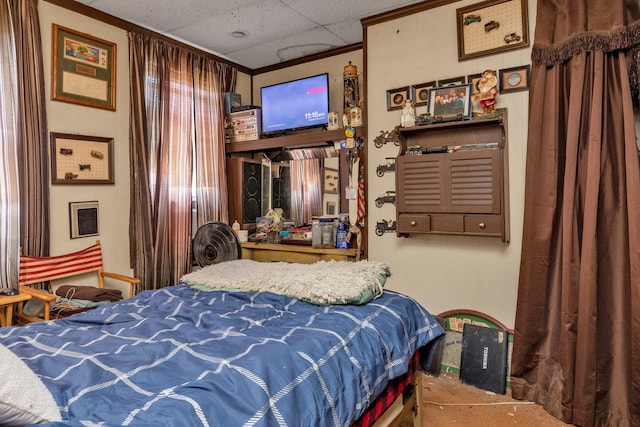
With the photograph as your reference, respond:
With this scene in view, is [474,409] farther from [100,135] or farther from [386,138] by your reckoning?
[100,135]

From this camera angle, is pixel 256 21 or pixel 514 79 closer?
pixel 514 79

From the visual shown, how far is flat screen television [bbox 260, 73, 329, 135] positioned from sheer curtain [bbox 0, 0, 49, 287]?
180 cm

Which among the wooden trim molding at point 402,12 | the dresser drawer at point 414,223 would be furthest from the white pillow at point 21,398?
the wooden trim molding at point 402,12

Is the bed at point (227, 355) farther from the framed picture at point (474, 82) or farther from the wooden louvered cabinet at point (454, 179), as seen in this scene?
the framed picture at point (474, 82)

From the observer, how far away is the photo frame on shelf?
2830 millimetres

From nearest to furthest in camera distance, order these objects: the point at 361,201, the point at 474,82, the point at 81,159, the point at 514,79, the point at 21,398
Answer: the point at 21,398, the point at 514,79, the point at 474,82, the point at 81,159, the point at 361,201

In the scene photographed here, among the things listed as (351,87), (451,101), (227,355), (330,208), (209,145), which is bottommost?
(227,355)

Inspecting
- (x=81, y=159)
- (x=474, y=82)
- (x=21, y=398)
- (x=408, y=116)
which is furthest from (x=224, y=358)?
(x=474, y=82)

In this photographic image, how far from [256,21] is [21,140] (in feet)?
6.16

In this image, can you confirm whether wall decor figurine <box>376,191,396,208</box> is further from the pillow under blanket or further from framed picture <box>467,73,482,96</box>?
the pillow under blanket

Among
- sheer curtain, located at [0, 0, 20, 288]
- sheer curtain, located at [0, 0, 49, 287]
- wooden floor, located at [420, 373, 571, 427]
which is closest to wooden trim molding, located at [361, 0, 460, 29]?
sheer curtain, located at [0, 0, 49, 287]

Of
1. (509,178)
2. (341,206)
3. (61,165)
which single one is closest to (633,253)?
(509,178)

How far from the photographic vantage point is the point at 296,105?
12.1ft

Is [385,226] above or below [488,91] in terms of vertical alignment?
below
